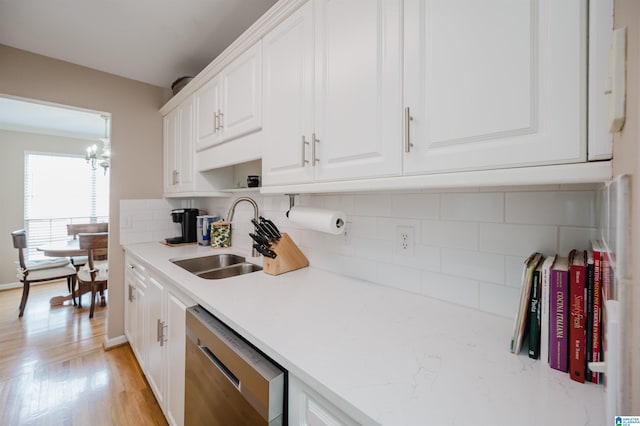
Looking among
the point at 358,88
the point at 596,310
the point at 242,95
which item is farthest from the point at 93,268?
the point at 596,310

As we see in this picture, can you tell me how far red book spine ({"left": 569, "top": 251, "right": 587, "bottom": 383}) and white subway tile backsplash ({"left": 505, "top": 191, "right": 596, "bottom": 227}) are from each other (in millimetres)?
244

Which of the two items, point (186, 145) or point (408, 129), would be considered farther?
point (186, 145)

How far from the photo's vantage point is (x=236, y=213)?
2.23m

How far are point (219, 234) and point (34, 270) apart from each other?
109 inches

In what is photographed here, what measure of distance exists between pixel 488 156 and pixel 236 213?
1.92 meters

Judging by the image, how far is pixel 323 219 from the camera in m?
1.22

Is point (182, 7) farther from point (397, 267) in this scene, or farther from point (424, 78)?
point (397, 267)

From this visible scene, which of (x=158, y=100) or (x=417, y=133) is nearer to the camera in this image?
(x=417, y=133)

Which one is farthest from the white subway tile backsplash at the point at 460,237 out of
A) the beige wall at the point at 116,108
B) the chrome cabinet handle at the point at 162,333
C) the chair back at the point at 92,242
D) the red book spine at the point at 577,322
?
the chair back at the point at 92,242

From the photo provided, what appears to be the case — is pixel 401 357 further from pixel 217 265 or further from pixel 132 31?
pixel 132 31

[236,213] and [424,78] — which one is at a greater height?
[424,78]

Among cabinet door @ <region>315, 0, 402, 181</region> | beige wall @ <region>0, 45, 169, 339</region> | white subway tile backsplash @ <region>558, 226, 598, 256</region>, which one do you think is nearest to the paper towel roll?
cabinet door @ <region>315, 0, 402, 181</region>

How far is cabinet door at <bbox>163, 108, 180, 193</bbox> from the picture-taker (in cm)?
238

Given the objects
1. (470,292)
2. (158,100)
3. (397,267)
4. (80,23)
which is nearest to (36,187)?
Result: (158,100)
